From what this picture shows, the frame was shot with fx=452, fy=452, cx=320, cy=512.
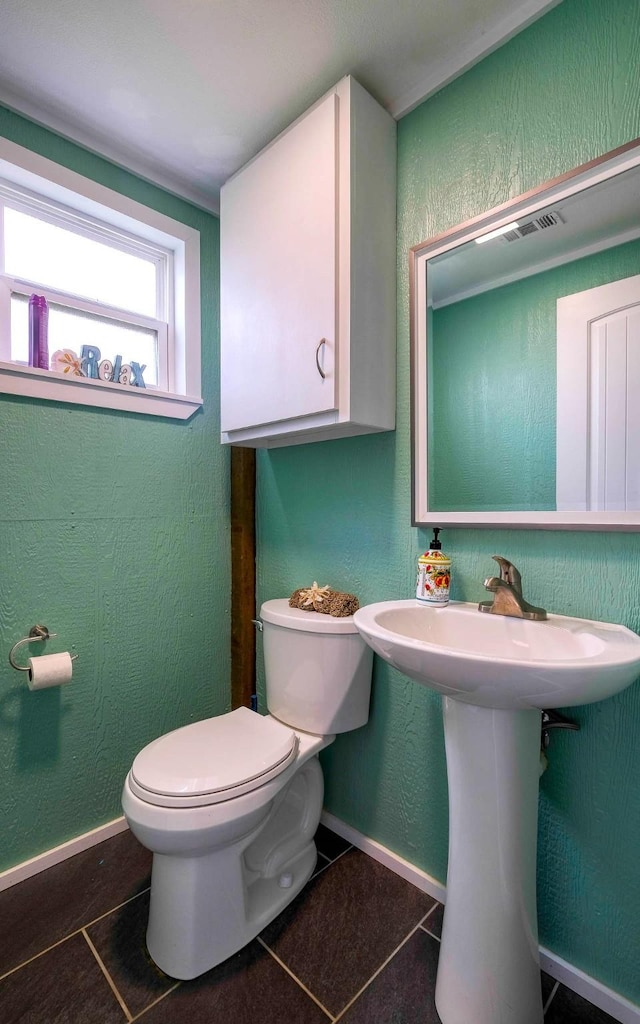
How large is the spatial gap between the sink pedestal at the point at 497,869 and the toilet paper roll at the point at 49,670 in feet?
3.64

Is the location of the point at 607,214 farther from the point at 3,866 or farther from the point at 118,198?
the point at 3,866

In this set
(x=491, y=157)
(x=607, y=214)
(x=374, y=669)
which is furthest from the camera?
(x=374, y=669)

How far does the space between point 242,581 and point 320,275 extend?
1178 millimetres

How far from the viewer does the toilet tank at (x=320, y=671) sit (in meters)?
1.34

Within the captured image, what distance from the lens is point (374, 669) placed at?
1.44 m

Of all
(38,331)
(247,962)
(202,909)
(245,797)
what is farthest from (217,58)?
(247,962)

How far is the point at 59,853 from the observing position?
1.42m

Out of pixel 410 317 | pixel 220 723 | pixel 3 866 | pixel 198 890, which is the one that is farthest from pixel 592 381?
pixel 3 866

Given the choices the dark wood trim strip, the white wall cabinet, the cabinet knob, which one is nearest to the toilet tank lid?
the dark wood trim strip

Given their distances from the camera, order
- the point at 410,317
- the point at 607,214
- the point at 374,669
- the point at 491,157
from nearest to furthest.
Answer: the point at 607,214 < the point at 491,157 < the point at 410,317 < the point at 374,669

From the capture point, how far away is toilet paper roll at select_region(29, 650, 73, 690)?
129 cm

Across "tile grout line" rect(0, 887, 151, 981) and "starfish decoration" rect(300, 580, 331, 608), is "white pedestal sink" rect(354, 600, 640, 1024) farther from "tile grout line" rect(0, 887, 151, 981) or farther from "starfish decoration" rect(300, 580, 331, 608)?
"tile grout line" rect(0, 887, 151, 981)

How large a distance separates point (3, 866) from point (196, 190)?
7.70ft

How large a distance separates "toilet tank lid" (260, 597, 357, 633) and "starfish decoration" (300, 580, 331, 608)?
3cm
